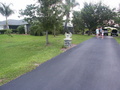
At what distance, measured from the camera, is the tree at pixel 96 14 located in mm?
27812

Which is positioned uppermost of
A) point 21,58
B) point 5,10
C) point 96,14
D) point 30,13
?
point 5,10

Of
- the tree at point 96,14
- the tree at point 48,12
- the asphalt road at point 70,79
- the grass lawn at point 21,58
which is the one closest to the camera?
the asphalt road at point 70,79

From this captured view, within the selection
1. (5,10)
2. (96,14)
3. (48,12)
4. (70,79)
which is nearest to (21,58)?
(70,79)

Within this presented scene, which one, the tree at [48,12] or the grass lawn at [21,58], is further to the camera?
the tree at [48,12]

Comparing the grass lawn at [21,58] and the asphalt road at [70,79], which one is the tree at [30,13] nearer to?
the grass lawn at [21,58]

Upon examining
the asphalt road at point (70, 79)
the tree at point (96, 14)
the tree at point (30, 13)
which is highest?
the tree at point (96, 14)

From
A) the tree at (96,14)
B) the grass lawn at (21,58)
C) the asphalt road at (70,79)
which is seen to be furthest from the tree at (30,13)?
the tree at (96,14)

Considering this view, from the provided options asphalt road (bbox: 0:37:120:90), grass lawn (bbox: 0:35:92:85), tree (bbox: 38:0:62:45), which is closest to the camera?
asphalt road (bbox: 0:37:120:90)

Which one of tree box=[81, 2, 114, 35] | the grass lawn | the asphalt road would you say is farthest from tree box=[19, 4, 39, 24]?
tree box=[81, 2, 114, 35]

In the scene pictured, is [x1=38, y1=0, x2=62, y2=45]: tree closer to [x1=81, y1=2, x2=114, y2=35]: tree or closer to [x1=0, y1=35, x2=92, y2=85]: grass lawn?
[x1=0, y1=35, x2=92, y2=85]: grass lawn

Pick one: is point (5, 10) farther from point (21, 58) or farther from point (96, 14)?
point (21, 58)

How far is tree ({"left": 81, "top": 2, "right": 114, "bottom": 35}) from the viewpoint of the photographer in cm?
2781

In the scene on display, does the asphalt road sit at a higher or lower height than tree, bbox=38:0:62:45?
lower

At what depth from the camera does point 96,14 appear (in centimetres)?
2853
